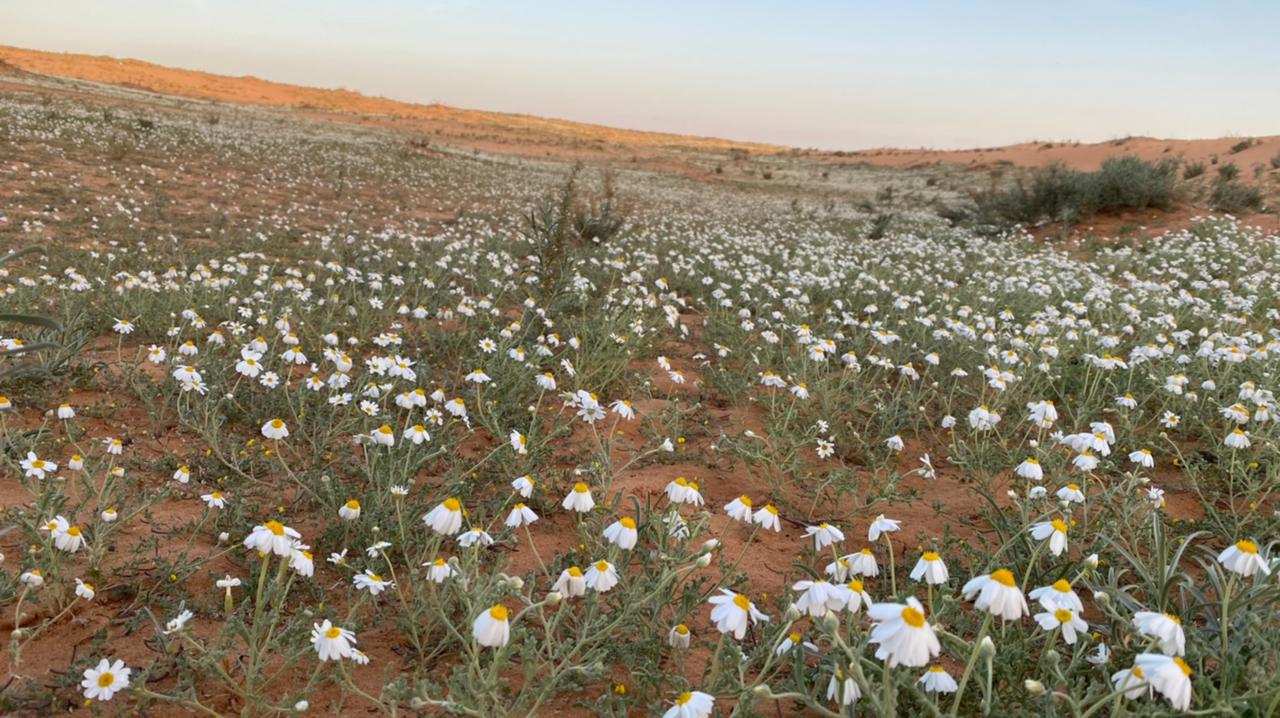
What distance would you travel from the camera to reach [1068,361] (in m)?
5.27

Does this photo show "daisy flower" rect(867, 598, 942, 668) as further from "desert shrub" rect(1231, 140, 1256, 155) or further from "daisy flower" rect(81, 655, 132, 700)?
"desert shrub" rect(1231, 140, 1256, 155)

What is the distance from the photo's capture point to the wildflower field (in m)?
1.95

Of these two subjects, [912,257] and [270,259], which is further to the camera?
[912,257]

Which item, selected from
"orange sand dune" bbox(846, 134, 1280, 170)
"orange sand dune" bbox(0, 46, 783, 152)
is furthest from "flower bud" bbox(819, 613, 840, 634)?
"orange sand dune" bbox(0, 46, 783, 152)

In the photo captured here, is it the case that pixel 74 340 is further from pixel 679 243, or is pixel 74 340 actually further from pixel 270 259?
pixel 679 243

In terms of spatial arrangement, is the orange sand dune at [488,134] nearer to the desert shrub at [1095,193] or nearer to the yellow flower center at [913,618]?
the desert shrub at [1095,193]

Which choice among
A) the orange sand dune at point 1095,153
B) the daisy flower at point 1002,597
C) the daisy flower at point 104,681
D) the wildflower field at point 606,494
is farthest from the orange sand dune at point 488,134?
the daisy flower at point 104,681

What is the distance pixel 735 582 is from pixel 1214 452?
293 cm

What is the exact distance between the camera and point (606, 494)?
3.13 metres

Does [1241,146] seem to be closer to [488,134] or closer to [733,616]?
[733,616]

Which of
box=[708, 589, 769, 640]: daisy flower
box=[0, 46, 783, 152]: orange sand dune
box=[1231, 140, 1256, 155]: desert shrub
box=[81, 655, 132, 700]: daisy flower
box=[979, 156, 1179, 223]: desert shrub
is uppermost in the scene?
box=[0, 46, 783, 152]: orange sand dune

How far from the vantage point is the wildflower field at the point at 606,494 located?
1950 mm

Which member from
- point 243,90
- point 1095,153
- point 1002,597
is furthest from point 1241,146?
point 243,90

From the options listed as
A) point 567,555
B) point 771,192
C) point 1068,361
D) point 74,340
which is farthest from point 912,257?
point 771,192
